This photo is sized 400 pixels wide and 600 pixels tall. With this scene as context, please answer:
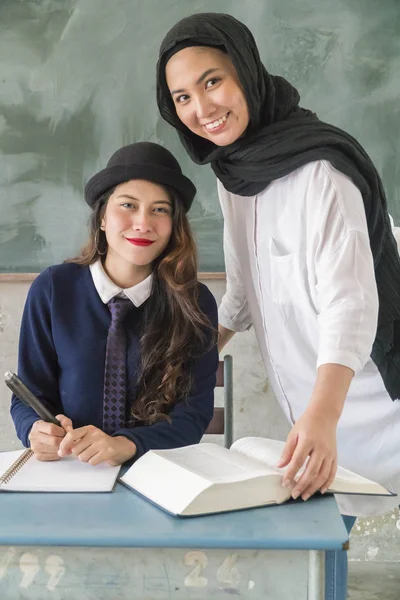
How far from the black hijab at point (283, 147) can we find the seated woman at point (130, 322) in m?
0.16

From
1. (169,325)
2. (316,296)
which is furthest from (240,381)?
(316,296)

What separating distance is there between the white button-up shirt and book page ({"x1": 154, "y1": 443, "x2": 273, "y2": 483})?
0.69ft

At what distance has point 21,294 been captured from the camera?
7.50ft

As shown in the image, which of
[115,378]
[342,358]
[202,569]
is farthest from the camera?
[115,378]

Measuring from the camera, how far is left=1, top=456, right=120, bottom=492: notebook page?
3.43 feet

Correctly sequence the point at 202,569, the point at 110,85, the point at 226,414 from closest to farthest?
the point at 202,569 < the point at 226,414 < the point at 110,85

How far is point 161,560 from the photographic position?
863mm

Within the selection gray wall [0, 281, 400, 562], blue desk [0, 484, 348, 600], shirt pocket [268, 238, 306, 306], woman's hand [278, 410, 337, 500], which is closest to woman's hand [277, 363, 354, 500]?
woman's hand [278, 410, 337, 500]

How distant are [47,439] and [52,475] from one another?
0.11 m

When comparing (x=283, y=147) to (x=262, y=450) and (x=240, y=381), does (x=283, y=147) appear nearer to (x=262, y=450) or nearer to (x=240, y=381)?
(x=262, y=450)

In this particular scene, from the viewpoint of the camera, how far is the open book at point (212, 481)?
941 mm

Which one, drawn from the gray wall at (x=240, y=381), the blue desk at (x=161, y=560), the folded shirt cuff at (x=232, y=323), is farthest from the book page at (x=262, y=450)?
the gray wall at (x=240, y=381)

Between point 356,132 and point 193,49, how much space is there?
100 cm

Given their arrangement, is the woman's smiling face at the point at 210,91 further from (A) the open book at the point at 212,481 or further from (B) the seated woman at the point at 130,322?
(A) the open book at the point at 212,481
